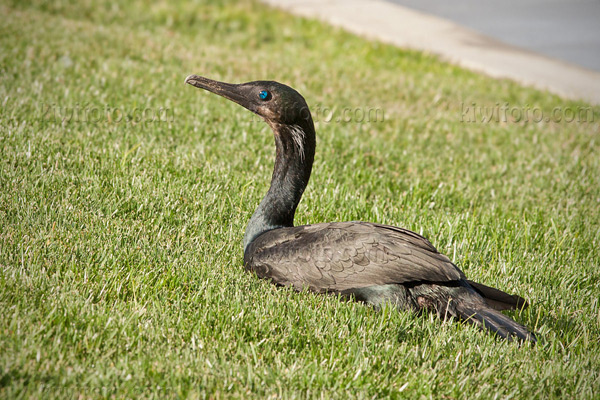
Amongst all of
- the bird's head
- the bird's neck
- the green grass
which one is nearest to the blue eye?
the bird's head

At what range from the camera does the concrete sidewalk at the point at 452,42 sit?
1078 cm

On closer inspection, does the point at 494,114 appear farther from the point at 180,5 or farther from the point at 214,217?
the point at 180,5

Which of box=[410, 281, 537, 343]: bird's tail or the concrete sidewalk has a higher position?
the concrete sidewalk

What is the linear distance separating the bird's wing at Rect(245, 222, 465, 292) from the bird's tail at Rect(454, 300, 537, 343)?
20cm

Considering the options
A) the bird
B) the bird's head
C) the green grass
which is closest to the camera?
the green grass

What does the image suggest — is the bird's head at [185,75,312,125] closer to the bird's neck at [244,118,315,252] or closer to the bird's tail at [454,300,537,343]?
the bird's neck at [244,118,315,252]

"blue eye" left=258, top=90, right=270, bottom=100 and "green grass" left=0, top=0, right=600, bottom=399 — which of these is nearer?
"green grass" left=0, top=0, right=600, bottom=399

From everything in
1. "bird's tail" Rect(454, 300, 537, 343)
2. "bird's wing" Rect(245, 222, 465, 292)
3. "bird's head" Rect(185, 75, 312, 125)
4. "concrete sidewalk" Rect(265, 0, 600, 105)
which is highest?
"concrete sidewalk" Rect(265, 0, 600, 105)

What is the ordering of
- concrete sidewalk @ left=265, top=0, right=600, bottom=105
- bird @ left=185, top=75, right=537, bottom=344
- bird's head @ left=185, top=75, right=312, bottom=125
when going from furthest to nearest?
concrete sidewalk @ left=265, top=0, right=600, bottom=105, bird's head @ left=185, top=75, right=312, bottom=125, bird @ left=185, top=75, right=537, bottom=344

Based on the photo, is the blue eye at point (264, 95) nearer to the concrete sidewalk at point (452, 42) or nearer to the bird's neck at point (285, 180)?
the bird's neck at point (285, 180)

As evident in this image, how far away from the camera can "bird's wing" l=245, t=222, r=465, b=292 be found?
3.39m

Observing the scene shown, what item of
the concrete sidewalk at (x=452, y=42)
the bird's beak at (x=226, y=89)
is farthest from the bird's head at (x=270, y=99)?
the concrete sidewalk at (x=452, y=42)

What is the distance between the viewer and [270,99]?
394 cm

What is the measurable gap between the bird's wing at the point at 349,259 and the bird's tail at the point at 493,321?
20cm
